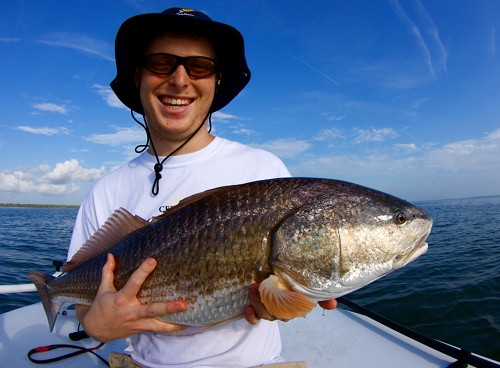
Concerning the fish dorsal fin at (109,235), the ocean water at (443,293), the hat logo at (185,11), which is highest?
the hat logo at (185,11)

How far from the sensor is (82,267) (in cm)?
285

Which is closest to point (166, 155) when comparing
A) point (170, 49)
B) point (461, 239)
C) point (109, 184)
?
point (109, 184)

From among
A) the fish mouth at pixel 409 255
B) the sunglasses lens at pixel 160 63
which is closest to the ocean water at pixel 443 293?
the fish mouth at pixel 409 255

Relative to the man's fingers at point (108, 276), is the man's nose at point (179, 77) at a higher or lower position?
higher

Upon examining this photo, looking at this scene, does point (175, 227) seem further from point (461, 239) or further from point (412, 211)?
point (461, 239)

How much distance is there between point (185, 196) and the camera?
292 centimetres

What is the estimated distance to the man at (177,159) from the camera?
2480 millimetres

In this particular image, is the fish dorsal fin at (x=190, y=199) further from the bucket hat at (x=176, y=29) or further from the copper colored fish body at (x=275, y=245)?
the bucket hat at (x=176, y=29)

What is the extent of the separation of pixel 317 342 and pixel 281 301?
11.6ft

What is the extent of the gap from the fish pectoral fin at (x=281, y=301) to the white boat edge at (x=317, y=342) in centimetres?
285

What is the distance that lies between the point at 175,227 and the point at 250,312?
2.56 ft

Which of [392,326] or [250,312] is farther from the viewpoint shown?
[392,326]

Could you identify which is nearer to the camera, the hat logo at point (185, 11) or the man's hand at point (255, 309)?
the man's hand at point (255, 309)

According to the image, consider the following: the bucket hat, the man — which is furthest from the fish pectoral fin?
the bucket hat
